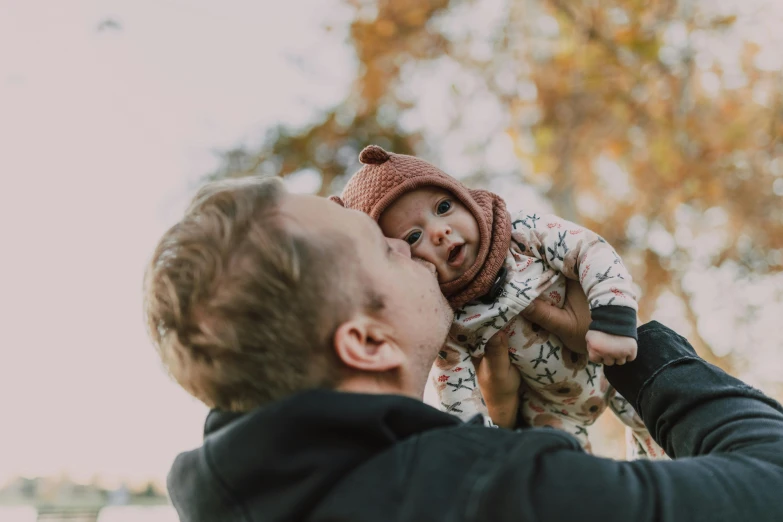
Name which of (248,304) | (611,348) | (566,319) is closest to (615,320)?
(611,348)

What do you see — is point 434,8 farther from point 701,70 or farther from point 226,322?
point 226,322

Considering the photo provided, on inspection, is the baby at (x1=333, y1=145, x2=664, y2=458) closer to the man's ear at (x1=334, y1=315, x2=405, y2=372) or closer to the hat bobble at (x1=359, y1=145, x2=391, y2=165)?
the hat bobble at (x1=359, y1=145, x2=391, y2=165)

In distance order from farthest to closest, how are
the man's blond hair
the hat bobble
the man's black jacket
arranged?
the hat bobble < the man's blond hair < the man's black jacket

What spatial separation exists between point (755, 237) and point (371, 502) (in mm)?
8811

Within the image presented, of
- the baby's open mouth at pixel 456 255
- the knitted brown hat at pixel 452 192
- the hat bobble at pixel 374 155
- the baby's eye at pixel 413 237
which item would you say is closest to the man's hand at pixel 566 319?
the knitted brown hat at pixel 452 192

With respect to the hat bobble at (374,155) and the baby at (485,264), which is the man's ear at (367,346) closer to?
the baby at (485,264)

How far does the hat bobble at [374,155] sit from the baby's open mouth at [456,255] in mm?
374

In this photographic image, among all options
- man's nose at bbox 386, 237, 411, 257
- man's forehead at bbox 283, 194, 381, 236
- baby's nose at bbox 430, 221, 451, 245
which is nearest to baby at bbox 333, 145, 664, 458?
baby's nose at bbox 430, 221, 451, 245

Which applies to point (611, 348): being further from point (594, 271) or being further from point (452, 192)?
point (452, 192)

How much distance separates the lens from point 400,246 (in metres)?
1.76

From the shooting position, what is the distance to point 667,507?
109 cm

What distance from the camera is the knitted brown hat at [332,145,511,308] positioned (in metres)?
1.94

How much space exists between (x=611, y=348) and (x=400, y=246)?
618mm

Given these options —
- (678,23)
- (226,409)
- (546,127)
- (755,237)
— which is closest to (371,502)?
(226,409)
